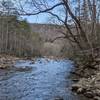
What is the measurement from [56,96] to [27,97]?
1202mm

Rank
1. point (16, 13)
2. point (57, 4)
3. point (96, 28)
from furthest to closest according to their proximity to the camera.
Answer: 1. point (96, 28)
2. point (57, 4)
3. point (16, 13)

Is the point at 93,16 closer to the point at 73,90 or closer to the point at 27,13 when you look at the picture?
the point at 27,13

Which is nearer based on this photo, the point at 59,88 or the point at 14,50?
the point at 59,88

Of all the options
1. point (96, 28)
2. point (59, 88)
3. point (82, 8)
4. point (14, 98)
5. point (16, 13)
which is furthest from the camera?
point (96, 28)

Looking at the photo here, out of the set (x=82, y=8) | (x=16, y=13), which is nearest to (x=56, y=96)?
(x=16, y=13)

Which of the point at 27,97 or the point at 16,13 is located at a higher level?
the point at 16,13

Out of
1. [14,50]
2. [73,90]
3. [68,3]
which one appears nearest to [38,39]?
[14,50]

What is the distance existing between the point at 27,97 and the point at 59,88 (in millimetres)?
2716

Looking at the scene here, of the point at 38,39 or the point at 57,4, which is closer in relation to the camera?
the point at 57,4

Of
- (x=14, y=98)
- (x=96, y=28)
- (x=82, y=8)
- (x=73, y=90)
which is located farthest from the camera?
(x=96, y=28)

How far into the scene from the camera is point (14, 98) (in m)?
11.9

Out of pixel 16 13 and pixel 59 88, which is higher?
pixel 16 13

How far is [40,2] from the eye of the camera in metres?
17.9

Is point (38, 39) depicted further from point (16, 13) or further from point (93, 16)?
point (16, 13)
